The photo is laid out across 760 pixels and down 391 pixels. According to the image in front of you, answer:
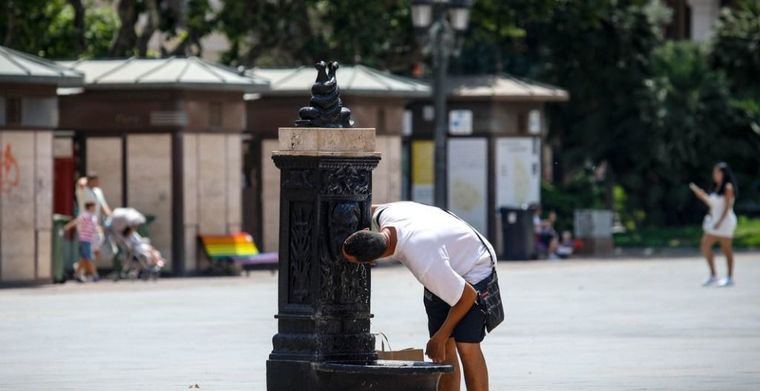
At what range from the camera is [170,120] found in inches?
1098

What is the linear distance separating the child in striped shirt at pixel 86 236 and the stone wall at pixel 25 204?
1.95ft

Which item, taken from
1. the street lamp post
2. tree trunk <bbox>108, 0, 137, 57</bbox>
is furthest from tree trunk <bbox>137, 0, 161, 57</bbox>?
the street lamp post

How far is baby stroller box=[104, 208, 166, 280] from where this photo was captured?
2656 cm

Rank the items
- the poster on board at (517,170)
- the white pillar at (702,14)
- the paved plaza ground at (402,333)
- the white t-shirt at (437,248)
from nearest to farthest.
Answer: the white t-shirt at (437,248)
the paved plaza ground at (402,333)
the poster on board at (517,170)
the white pillar at (702,14)

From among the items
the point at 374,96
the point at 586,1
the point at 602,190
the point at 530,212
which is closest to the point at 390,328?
the point at 374,96

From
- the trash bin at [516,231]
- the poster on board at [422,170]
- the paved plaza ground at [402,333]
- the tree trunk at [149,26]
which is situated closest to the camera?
the paved plaza ground at [402,333]

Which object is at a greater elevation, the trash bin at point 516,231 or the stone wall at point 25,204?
the stone wall at point 25,204

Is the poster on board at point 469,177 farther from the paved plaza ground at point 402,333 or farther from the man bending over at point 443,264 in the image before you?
the man bending over at point 443,264

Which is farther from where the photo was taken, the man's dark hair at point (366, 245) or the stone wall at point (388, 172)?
the stone wall at point (388, 172)

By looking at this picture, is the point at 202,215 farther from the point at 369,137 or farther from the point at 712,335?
the point at 369,137

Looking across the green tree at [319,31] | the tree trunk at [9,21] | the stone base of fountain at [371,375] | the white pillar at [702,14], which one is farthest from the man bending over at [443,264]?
the white pillar at [702,14]

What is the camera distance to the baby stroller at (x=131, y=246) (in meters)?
26.6

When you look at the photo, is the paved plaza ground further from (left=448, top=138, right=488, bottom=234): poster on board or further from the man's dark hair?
(left=448, top=138, right=488, bottom=234): poster on board

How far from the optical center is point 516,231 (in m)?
34.0
